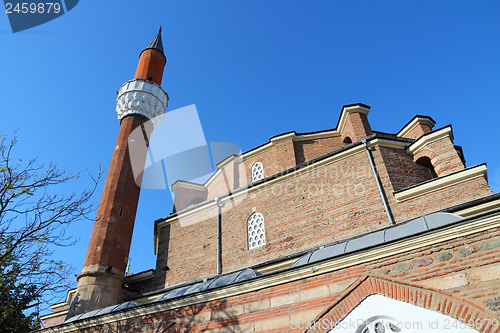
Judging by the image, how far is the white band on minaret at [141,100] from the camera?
50.2ft

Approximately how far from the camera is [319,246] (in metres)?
8.90

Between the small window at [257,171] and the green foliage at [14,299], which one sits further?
the small window at [257,171]

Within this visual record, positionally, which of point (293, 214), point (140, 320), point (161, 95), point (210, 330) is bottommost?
point (210, 330)

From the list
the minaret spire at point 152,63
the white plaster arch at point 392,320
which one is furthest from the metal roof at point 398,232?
the minaret spire at point 152,63

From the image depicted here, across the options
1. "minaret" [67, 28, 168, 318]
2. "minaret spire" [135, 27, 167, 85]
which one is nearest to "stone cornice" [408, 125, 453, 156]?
"minaret" [67, 28, 168, 318]

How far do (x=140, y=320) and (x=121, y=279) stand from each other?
6.03m

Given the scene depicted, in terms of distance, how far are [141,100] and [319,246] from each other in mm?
10922

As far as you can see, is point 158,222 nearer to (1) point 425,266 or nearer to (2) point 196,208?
(2) point 196,208

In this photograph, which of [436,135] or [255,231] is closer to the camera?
[436,135]

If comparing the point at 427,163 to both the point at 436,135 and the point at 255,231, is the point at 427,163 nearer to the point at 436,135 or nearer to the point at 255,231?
the point at 436,135

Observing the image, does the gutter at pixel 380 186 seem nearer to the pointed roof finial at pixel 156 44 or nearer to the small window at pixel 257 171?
the small window at pixel 257 171

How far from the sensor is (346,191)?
31.0 feet

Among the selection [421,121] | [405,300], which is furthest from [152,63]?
[405,300]

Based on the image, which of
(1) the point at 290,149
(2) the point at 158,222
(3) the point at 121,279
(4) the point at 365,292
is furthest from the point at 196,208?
(4) the point at 365,292
